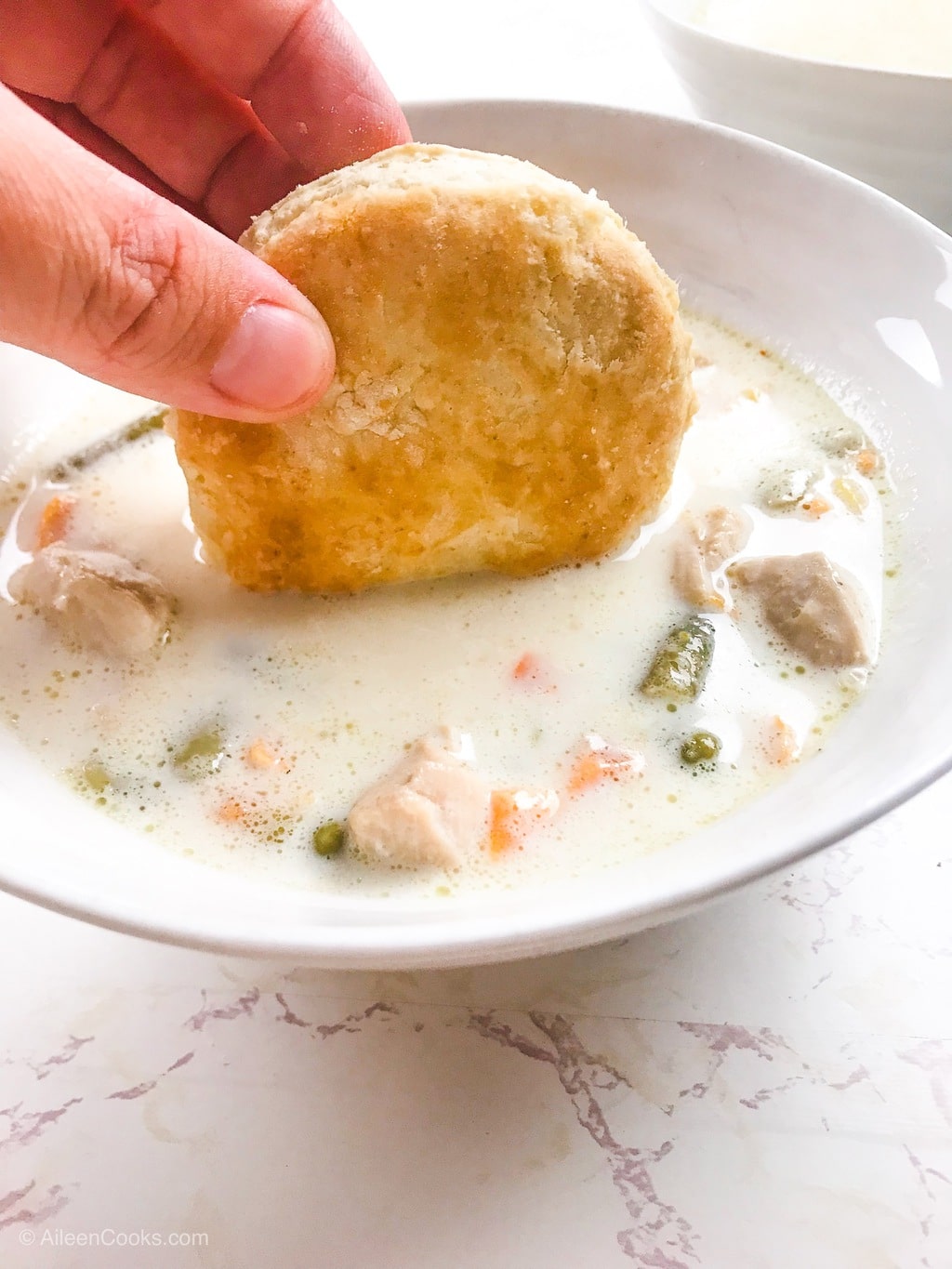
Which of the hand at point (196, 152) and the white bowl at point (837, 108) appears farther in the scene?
the white bowl at point (837, 108)

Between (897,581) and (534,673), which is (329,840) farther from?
(897,581)

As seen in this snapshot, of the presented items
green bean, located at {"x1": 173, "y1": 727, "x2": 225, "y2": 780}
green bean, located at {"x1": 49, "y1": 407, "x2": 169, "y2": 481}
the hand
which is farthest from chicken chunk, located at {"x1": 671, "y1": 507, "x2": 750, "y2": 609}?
green bean, located at {"x1": 49, "y1": 407, "x2": 169, "y2": 481}

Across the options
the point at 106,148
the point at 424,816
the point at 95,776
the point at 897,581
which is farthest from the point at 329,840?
the point at 106,148

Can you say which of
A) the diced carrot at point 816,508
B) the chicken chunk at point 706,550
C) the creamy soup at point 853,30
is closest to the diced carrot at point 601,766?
the chicken chunk at point 706,550

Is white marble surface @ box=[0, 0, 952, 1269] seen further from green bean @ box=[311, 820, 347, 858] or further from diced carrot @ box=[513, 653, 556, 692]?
diced carrot @ box=[513, 653, 556, 692]

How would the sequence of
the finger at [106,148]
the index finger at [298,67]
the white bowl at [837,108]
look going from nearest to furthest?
the index finger at [298,67] → the finger at [106,148] → the white bowl at [837,108]

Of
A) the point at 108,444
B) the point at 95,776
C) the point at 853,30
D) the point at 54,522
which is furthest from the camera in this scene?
the point at 853,30

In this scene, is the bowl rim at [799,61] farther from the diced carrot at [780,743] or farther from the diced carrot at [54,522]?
the diced carrot at [54,522]
